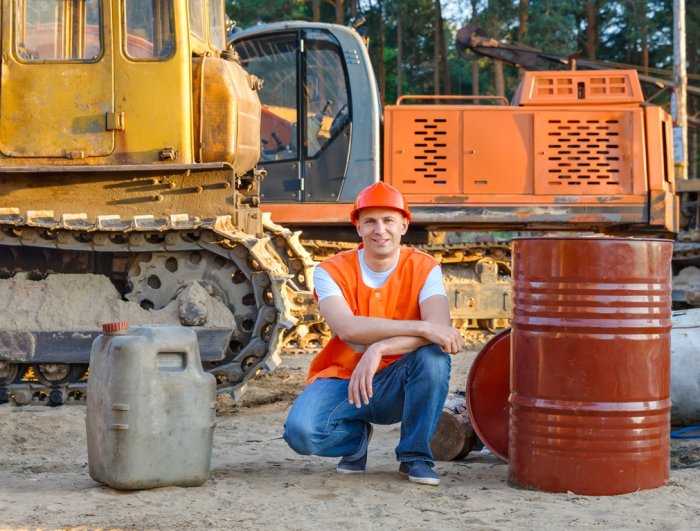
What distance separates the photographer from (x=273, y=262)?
8109 mm

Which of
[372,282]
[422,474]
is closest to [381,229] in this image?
[372,282]

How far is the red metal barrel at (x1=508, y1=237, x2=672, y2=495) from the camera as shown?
484 centimetres

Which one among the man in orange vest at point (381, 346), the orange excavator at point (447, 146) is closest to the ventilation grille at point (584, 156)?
the orange excavator at point (447, 146)

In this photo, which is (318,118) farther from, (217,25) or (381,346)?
(381,346)

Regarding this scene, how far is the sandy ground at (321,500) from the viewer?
4.39m

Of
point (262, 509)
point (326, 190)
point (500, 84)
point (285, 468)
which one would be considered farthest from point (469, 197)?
point (500, 84)

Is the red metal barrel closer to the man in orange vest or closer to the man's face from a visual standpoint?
the man in orange vest

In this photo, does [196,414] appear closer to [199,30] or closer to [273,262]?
[273,262]

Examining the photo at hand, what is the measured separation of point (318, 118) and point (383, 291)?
5.95m

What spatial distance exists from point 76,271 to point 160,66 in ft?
5.44

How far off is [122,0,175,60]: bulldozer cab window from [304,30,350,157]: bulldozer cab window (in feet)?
10.3

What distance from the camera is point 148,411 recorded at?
16.0 feet

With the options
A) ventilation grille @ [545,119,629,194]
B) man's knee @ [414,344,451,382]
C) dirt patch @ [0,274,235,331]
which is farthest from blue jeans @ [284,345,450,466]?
ventilation grille @ [545,119,629,194]

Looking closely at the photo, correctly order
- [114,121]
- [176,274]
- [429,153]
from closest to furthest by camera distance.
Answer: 1. [114,121]
2. [176,274]
3. [429,153]
